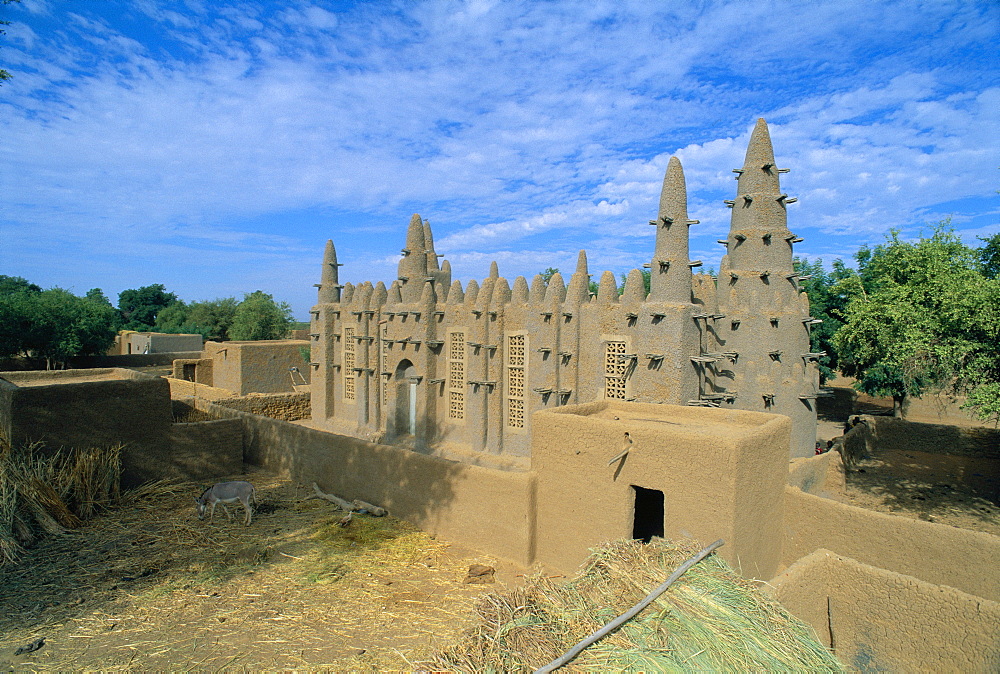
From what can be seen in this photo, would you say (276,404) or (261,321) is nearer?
(276,404)

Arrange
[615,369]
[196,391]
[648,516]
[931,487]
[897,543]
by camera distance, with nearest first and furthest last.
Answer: [897,543]
[648,516]
[615,369]
[931,487]
[196,391]

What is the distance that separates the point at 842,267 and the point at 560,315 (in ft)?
68.6

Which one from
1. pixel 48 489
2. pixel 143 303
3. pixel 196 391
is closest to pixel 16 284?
pixel 143 303

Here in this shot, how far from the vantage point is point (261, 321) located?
4500 centimetres

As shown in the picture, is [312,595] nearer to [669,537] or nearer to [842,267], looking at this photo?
[669,537]

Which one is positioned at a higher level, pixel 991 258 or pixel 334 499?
pixel 991 258

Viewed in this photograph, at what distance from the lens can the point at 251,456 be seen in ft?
45.9

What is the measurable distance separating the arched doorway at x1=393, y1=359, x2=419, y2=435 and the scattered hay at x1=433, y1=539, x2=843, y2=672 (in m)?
15.4

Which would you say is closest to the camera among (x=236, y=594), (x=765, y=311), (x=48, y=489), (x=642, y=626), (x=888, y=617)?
(x=642, y=626)

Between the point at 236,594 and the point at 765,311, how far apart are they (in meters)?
14.0

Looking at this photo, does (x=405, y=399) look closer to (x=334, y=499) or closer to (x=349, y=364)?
(x=349, y=364)

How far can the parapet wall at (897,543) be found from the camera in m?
6.97

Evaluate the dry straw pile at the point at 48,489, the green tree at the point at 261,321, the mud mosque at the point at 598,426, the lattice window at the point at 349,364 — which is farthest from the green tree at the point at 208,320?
the dry straw pile at the point at 48,489

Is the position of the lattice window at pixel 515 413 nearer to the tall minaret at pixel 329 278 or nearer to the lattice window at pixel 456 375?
the lattice window at pixel 456 375
